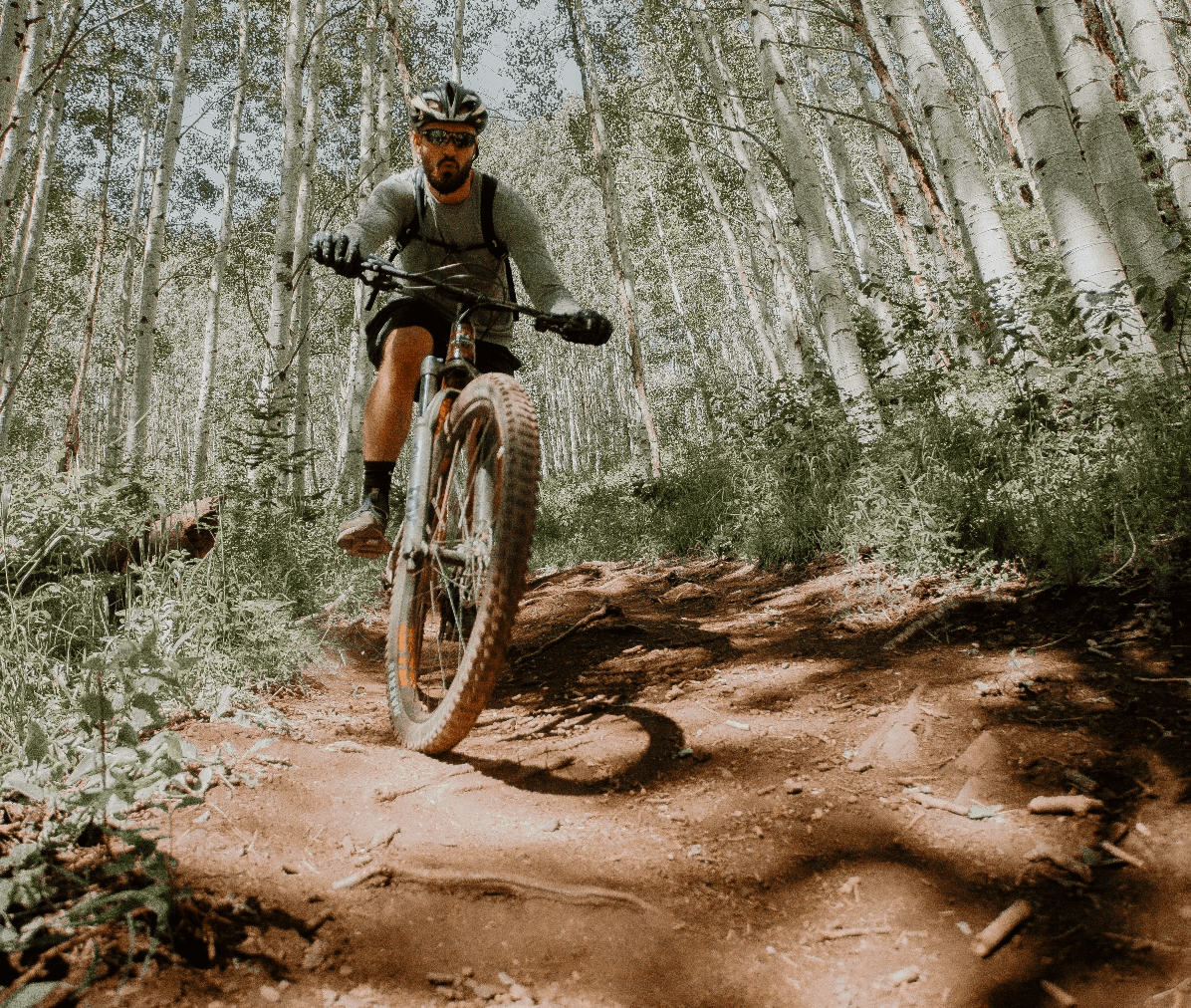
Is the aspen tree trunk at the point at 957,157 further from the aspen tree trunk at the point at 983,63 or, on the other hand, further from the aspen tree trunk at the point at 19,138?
the aspen tree trunk at the point at 19,138

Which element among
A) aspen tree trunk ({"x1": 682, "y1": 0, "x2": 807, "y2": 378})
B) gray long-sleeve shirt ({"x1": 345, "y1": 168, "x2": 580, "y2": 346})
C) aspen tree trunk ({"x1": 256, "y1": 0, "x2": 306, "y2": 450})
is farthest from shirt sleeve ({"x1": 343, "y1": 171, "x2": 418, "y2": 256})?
aspen tree trunk ({"x1": 682, "y1": 0, "x2": 807, "y2": 378})

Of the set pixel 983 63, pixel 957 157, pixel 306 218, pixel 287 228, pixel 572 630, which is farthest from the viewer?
pixel 306 218

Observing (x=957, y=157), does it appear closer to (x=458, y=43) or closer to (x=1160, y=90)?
(x=1160, y=90)

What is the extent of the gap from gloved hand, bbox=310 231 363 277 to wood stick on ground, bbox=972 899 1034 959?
2.57m

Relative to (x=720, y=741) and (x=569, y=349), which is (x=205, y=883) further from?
(x=569, y=349)

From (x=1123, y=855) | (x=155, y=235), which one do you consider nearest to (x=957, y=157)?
(x=1123, y=855)

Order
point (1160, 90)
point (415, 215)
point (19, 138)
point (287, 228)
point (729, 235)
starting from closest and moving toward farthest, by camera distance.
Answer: point (415, 215)
point (1160, 90)
point (19, 138)
point (287, 228)
point (729, 235)

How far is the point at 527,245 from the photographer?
3.16m

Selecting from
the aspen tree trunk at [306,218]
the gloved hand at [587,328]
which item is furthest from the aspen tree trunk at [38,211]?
the gloved hand at [587,328]

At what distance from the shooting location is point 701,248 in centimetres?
2959

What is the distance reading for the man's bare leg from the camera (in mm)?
2992

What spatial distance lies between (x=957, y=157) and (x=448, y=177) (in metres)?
4.29

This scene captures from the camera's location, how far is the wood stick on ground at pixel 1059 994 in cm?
106

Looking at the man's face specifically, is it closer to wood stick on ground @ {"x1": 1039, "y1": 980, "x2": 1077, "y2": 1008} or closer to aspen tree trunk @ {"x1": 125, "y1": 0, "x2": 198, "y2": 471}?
wood stick on ground @ {"x1": 1039, "y1": 980, "x2": 1077, "y2": 1008}
